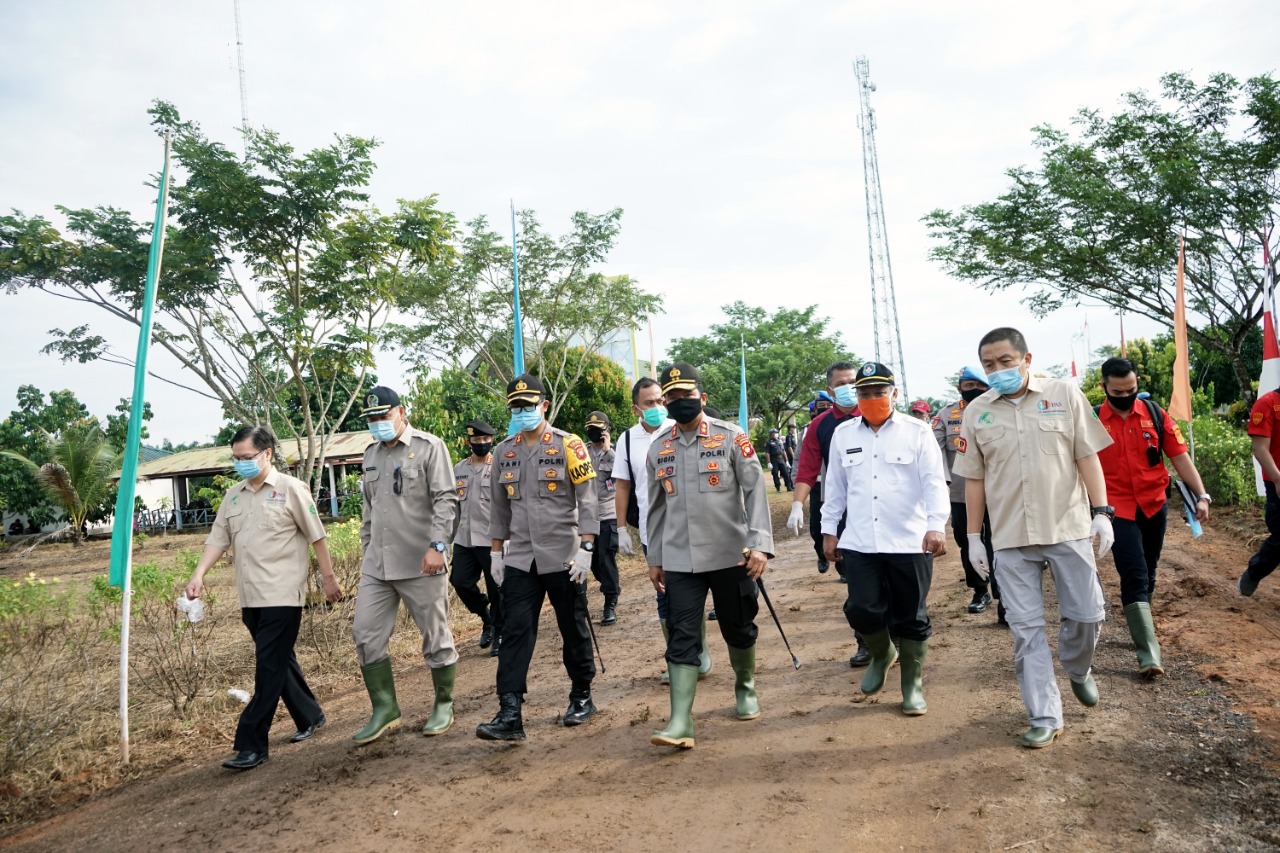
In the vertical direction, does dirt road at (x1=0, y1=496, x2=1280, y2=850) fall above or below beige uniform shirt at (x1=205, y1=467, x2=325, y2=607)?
below

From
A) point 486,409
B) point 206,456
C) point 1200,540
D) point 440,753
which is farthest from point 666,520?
point 206,456

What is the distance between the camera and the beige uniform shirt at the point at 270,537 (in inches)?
204

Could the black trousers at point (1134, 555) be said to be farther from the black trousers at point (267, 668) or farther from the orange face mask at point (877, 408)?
the black trousers at point (267, 668)

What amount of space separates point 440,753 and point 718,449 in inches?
89.8

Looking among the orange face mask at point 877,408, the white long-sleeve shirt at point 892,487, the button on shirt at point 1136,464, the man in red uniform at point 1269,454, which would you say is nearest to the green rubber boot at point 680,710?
the white long-sleeve shirt at point 892,487

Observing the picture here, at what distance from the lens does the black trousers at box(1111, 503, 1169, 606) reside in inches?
208

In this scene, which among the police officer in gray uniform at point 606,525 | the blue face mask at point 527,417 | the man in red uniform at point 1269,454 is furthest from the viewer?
the police officer in gray uniform at point 606,525

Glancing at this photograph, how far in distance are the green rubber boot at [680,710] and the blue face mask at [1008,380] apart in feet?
7.07

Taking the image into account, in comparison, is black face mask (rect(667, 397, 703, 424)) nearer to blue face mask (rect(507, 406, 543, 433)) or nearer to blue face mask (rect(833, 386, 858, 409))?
blue face mask (rect(507, 406, 543, 433))

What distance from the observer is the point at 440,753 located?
488 centimetres

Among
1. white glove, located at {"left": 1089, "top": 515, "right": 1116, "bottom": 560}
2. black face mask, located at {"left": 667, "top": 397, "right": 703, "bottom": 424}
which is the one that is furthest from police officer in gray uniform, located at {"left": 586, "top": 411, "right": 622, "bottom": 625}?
white glove, located at {"left": 1089, "top": 515, "right": 1116, "bottom": 560}

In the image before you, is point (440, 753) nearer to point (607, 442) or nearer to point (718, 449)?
point (718, 449)

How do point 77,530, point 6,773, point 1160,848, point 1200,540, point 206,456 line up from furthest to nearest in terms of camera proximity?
point 206,456 → point 77,530 → point 1200,540 → point 6,773 → point 1160,848

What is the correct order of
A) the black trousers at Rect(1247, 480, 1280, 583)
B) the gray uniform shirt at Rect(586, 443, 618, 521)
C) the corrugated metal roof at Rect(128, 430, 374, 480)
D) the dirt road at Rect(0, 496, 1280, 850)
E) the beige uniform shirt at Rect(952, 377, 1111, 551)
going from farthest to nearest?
the corrugated metal roof at Rect(128, 430, 374, 480)
the gray uniform shirt at Rect(586, 443, 618, 521)
the black trousers at Rect(1247, 480, 1280, 583)
the beige uniform shirt at Rect(952, 377, 1111, 551)
the dirt road at Rect(0, 496, 1280, 850)
